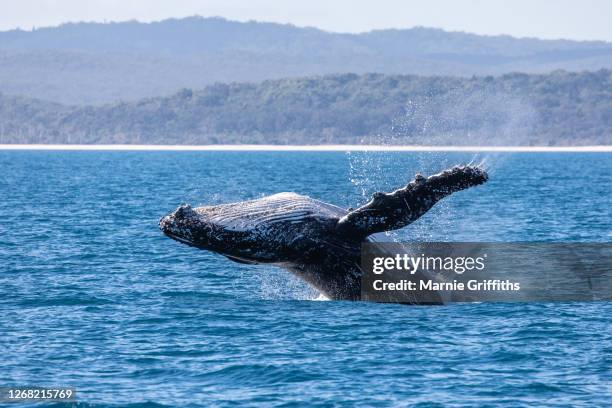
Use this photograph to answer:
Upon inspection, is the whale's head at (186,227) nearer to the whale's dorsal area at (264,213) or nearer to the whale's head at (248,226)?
the whale's head at (248,226)

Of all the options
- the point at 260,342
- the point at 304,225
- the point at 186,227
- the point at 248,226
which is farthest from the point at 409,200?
the point at 260,342

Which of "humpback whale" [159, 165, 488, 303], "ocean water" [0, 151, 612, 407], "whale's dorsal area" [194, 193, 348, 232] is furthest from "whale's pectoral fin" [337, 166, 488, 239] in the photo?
"ocean water" [0, 151, 612, 407]

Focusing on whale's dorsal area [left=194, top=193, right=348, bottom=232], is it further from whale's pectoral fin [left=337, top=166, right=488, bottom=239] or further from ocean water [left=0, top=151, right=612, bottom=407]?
ocean water [left=0, top=151, right=612, bottom=407]

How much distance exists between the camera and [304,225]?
16.1 meters

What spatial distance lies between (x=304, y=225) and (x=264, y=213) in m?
0.59

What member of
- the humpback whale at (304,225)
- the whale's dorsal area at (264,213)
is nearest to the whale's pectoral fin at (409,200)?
the humpback whale at (304,225)

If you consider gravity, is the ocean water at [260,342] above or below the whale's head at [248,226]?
below

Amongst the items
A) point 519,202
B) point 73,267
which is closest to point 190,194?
point 519,202

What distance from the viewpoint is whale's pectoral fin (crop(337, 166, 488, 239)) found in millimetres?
14875

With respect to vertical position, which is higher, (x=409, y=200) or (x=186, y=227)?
(x=409, y=200)

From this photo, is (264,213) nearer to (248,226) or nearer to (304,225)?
(248,226)

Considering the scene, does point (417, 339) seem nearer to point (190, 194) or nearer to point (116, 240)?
point (116, 240)

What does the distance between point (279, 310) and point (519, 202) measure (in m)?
34.7

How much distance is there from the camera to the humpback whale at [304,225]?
49.8 feet
